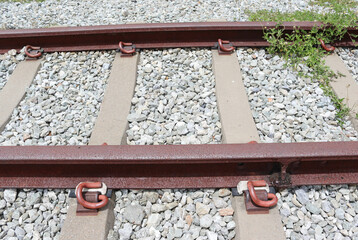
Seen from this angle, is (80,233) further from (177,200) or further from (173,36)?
(173,36)

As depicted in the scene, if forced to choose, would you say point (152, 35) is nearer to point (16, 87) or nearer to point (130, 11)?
point (130, 11)

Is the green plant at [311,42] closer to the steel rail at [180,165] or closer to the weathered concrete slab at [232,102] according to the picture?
the weathered concrete slab at [232,102]

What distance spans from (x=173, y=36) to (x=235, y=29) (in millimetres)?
803

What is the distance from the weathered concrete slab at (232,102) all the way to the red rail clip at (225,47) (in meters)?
0.06

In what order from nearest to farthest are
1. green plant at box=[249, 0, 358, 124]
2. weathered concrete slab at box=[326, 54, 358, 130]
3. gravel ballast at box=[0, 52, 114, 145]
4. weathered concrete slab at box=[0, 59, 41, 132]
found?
gravel ballast at box=[0, 52, 114, 145]
weathered concrete slab at box=[326, 54, 358, 130]
weathered concrete slab at box=[0, 59, 41, 132]
green plant at box=[249, 0, 358, 124]

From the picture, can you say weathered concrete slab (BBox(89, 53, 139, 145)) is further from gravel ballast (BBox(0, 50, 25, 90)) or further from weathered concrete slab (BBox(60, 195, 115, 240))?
gravel ballast (BBox(0, 50, 25, 90))

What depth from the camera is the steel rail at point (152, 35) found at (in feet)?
13.0

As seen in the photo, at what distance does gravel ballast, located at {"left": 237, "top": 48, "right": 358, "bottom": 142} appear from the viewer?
9.50 ft

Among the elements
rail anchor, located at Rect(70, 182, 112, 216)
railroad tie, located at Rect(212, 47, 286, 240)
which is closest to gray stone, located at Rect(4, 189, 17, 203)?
rail anchor, located at Rect(70, 182, 112, 216)

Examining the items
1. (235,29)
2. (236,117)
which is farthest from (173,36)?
(236,117)

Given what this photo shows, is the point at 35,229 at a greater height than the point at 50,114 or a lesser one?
lesser

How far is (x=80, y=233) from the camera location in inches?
87.3

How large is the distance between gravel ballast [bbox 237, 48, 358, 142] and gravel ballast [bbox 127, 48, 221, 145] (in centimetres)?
45

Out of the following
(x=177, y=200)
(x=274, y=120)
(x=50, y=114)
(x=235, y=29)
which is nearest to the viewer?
(x=177, y=200)
